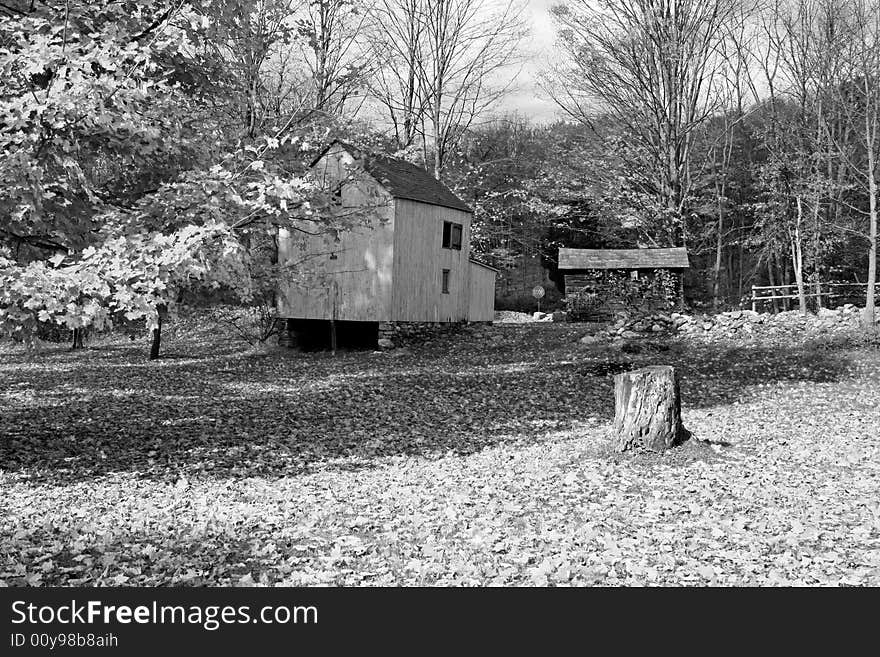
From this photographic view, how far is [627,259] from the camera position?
28641mm

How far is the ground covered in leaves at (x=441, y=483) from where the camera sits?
5.64 m

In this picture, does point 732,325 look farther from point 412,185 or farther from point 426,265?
point 412,185

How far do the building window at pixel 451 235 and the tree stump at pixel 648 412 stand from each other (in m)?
19.0

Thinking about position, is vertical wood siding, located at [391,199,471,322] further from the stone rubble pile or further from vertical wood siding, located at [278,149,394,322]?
the stone rubble pile

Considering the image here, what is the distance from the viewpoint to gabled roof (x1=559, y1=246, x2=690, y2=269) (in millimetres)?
27906

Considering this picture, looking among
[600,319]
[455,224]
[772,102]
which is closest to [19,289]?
[455,224]

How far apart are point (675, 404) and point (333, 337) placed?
18.3 metres

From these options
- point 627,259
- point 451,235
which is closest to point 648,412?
point 451,235

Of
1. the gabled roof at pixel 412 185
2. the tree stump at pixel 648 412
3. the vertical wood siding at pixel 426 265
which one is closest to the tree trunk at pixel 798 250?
the vertical wood siding at pixel 426 265

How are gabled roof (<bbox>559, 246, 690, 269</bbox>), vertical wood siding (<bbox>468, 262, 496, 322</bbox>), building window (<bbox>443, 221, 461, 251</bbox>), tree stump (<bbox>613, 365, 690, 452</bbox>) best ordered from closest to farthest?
tree stump (<bbox>613, 365, 690, 452</bbox>) → building window (<bbox>443, 221, 461, 251</bbox>) → gabled roof (<bbox>559, 246, 690, 269</bbox>) → vertical wood siding (<bbox>468, 262, 496, 322</bbox>)

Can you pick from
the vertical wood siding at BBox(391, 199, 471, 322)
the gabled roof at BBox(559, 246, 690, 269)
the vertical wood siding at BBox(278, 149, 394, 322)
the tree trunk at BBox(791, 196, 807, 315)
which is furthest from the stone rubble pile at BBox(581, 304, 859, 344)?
the vertical wood siding at BBox(278, 149, 394, 322)

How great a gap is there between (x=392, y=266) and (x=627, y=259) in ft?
30.5

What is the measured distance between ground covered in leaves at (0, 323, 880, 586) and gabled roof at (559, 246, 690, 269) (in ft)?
33.8

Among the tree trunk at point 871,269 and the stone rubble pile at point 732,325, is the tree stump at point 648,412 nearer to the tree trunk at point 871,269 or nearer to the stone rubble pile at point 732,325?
the stone rubble pile at point 732,325
